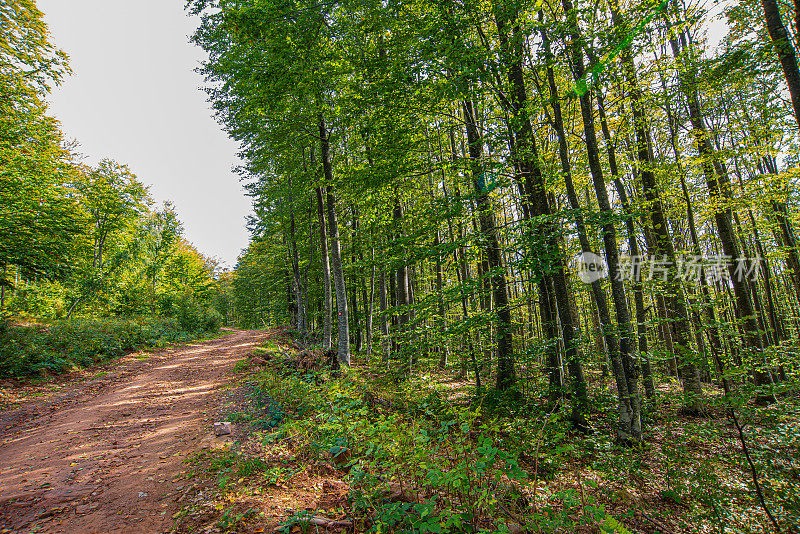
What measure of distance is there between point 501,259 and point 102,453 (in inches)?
352

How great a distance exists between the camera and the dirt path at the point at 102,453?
365 cm

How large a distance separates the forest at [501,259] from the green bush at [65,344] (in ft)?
0.31

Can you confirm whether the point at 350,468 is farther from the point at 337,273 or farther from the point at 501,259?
the point at 337,273

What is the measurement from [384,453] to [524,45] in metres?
7.89

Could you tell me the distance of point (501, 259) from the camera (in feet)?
28.0

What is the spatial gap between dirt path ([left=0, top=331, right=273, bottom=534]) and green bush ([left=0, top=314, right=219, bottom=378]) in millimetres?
1461

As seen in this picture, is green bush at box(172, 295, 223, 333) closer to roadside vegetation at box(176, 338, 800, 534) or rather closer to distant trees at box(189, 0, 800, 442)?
distant trees at box(189, 0, 800, 442)

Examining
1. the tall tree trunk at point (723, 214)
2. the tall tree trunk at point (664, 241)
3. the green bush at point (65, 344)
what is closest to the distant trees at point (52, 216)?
the green bush at point (65, 344)

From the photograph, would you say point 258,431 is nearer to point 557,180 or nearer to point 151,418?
point 151,418

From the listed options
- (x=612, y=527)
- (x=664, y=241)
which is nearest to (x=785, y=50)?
(x=664, y=241)

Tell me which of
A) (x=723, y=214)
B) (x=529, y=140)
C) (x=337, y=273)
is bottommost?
(x=337, y=273)

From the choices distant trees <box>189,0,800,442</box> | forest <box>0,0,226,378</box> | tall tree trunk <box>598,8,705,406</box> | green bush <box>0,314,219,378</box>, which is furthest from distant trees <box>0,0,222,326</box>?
tall tree trunk <box>598,8,705,406</box>

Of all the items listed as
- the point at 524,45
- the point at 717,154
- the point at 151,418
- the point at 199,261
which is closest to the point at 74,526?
the point at 151,418

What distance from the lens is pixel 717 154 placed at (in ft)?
26.4
